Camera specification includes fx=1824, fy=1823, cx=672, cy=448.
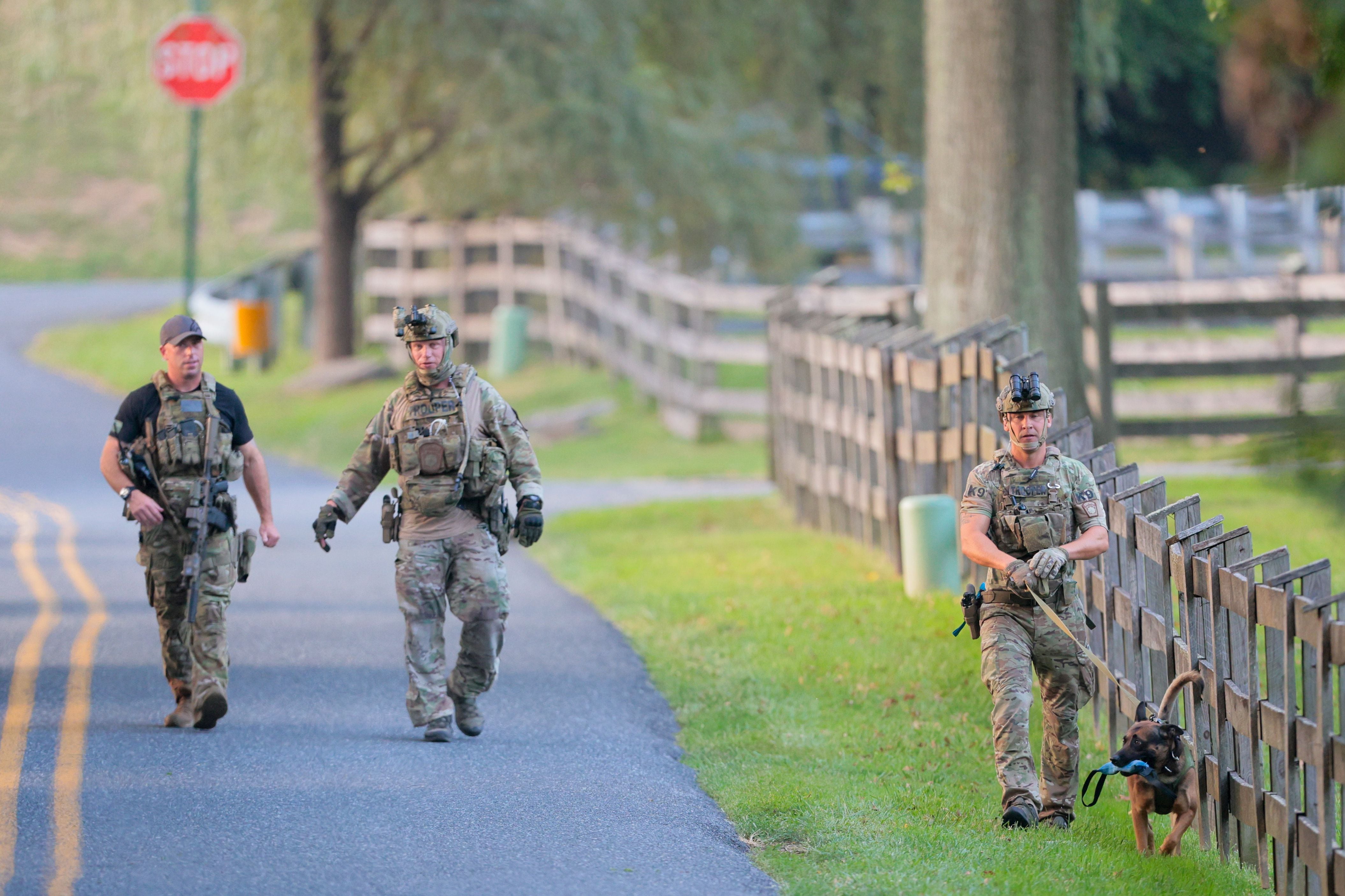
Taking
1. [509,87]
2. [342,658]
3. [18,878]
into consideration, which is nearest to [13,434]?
[509,87]

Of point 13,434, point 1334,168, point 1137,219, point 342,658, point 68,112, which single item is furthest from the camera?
point 68,112

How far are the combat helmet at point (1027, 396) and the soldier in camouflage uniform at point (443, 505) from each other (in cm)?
232

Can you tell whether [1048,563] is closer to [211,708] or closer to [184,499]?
[211,708]

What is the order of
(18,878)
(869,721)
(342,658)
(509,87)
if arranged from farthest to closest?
(509,87) < (342,658) < (869,721) < (18,878)

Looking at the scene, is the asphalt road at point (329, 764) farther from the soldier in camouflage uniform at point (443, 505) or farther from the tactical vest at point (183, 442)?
the tactical vest at point (183, 442)

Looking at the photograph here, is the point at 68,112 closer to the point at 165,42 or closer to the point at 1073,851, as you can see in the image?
the point at 165,42

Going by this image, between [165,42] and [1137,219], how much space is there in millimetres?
14139

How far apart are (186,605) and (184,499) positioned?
55 centimetres

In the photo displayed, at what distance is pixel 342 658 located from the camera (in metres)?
10.4

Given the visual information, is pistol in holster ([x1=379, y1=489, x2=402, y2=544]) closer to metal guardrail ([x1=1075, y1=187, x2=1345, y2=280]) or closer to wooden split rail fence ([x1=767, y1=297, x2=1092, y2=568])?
wooden split rail fence ([x1=767, y1=297, x2=1092, y2=568])

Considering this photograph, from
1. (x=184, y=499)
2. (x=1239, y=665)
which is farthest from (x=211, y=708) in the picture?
(x=1239, y=665)

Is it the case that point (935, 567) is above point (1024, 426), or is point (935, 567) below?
below

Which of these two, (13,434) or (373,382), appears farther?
(373,382)

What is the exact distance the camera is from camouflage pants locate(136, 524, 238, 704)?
8531 mm
